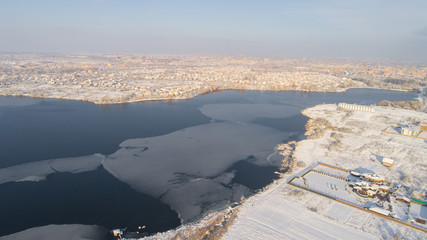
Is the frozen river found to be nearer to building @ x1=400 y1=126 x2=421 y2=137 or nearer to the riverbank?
the riverbank

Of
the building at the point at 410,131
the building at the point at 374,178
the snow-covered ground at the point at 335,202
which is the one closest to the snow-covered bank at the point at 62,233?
the snow-covered ground at the point at 335,202

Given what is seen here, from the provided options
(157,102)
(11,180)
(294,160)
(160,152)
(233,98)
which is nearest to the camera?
(11,180)

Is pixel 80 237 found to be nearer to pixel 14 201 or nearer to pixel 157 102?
pixel 14 201

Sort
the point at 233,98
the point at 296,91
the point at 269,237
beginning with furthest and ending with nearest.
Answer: the point at 296,91 → the point at 233,98 → the point at 269,237

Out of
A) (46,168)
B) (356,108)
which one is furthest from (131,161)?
(356,108)

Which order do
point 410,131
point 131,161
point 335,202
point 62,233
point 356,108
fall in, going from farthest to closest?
point 356,108, point 410,131, point 131,161, point 335,202, point 62,233

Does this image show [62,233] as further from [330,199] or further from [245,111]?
[245,111]

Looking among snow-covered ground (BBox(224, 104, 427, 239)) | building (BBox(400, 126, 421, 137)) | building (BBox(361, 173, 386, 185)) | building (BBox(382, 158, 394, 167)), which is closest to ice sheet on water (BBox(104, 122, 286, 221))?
snow-covered ground (BBox(224, 104, 427, 239))

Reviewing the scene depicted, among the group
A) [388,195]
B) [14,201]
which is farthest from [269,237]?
[14,201]
